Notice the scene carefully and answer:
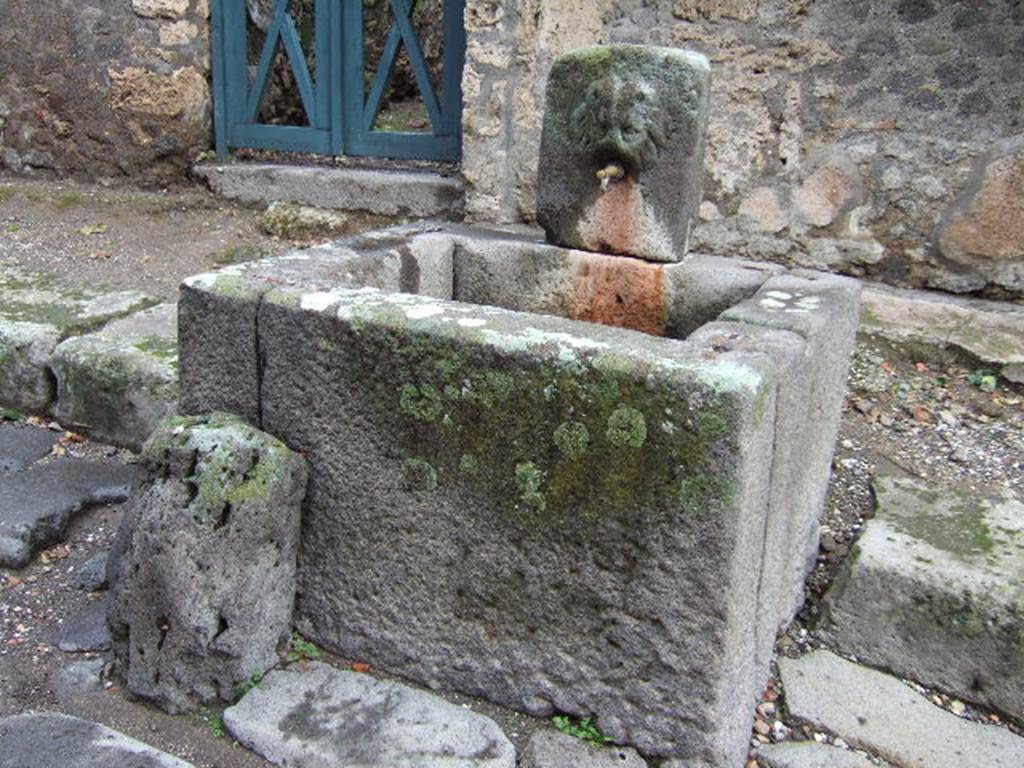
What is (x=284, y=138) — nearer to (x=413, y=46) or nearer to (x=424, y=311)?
(x=413, y=46)

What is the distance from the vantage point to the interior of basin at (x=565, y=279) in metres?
2.13

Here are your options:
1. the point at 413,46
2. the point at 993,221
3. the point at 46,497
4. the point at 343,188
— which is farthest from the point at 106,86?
the point at 993,221

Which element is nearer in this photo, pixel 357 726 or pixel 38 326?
pixel 357 726

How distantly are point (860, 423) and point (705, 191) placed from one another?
3.83ft

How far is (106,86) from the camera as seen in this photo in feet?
14.7

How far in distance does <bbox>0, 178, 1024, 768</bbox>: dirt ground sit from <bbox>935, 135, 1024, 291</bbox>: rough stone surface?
0.40 meters

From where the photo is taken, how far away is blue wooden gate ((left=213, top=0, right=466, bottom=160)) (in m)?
4.30

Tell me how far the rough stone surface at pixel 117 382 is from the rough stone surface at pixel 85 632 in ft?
2.54

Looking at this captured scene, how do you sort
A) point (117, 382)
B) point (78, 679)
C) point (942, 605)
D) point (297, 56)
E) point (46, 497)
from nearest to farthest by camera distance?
point (78, 679) → point (942, 605) → point (46, 497) → point (117, 382) → point (297, 56)

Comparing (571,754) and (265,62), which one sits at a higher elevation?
(265,62)

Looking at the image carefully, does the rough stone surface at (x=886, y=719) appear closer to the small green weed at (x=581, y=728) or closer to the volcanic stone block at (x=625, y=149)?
the small green weed at (x=581, y=728)

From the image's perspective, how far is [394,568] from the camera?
5.83 ft

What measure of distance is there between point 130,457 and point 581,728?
1.82m

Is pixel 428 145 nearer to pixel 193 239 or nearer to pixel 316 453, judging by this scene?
pixel 193 239
